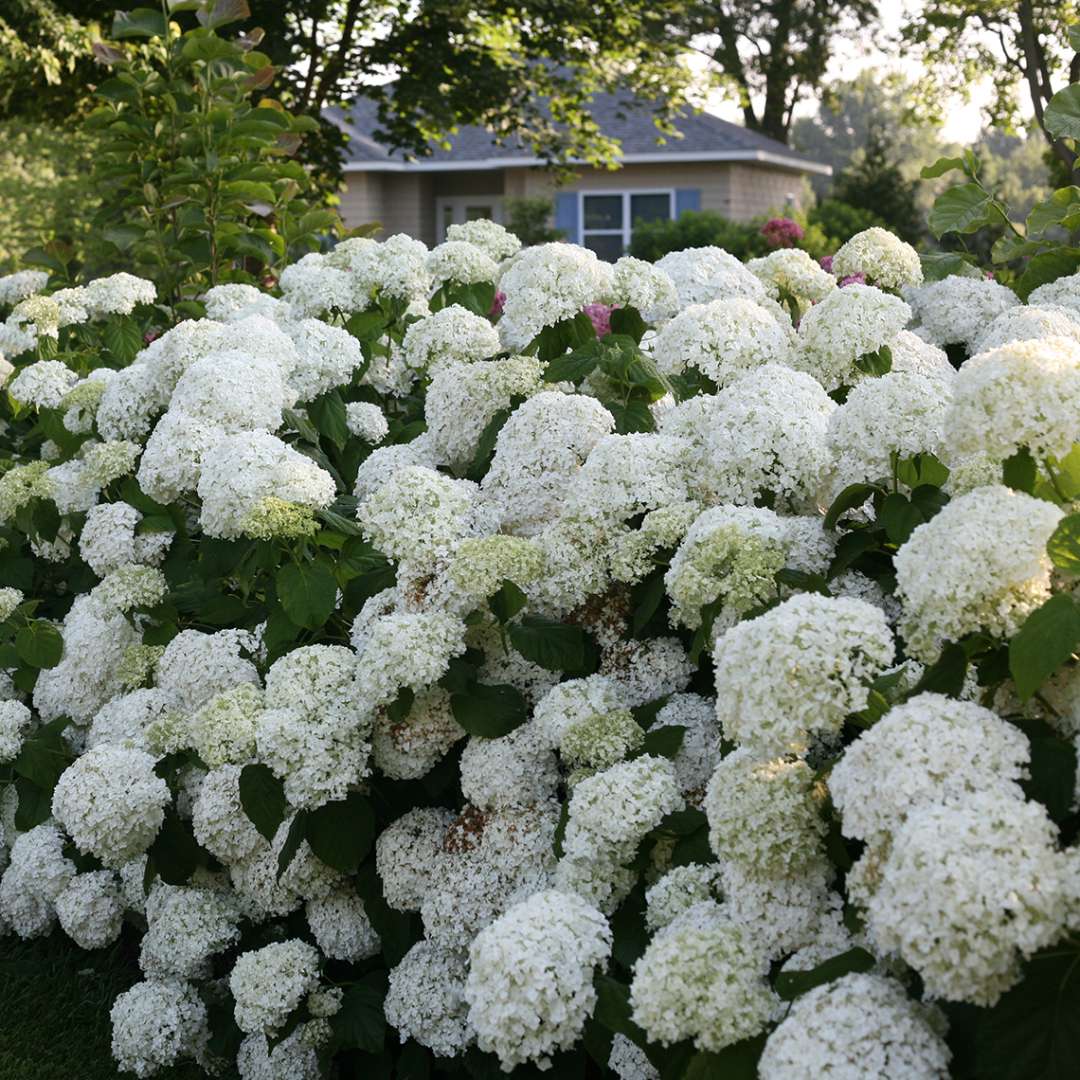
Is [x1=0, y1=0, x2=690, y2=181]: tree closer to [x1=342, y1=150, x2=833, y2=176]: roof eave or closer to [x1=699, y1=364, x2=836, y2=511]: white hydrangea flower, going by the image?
[x1=699, y1=364, x2=836, y2=511]: white hydrangea flower

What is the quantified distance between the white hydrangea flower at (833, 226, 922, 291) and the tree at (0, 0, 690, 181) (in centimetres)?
967

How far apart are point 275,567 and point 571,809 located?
3.73ft

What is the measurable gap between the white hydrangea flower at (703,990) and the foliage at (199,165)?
183 inches

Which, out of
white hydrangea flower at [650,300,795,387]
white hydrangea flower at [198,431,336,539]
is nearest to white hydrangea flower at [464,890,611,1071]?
white hydrangea flower at [198,431,336,539]

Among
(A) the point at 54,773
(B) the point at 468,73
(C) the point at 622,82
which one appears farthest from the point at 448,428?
(C) the point at 622,82

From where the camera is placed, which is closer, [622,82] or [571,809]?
[571,809]

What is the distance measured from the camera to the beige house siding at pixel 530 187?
100.0 ft

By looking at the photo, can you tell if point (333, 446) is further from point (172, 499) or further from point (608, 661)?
point (608, 661)

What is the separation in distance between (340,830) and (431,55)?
1276cm

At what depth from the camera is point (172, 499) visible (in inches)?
156

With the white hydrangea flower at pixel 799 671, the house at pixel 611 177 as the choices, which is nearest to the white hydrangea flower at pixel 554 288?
the white hydrangea flower at pixel 799 671

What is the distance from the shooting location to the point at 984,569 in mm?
2041

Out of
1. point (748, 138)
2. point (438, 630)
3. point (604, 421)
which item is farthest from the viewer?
point (748, 138)

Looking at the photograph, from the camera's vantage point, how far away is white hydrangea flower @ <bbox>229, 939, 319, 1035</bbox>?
3205 millimetres
